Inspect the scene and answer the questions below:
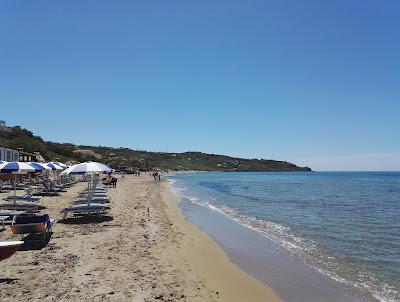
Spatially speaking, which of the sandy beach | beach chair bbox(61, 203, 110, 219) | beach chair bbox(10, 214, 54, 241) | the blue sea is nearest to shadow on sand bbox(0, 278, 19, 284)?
the sandy beach

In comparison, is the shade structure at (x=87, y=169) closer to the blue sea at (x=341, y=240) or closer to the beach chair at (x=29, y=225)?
the beach chair at (x=29, y=225)

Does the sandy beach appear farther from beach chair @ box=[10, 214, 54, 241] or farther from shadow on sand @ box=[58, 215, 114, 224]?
shadow on sand @ box=[58, 215, 114, 224]

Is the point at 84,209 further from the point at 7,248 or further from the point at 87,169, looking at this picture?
the point at 7,248

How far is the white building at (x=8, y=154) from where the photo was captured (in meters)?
40.1

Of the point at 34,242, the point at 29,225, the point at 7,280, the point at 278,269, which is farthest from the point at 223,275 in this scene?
the point at 29,225

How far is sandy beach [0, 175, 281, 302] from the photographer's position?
7.09 m

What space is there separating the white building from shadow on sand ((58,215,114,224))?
92.4 ft

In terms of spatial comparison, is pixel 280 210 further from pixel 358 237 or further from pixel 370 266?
pixel 370 266

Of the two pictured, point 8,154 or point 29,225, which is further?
point 8,154

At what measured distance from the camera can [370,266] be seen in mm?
10711

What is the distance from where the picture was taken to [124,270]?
8469 mm

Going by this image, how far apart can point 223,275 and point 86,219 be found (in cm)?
799

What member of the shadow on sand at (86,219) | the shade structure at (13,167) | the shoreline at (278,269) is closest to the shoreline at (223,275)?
the shoreline at (278,269)

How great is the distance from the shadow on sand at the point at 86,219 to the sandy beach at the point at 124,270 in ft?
5.04
